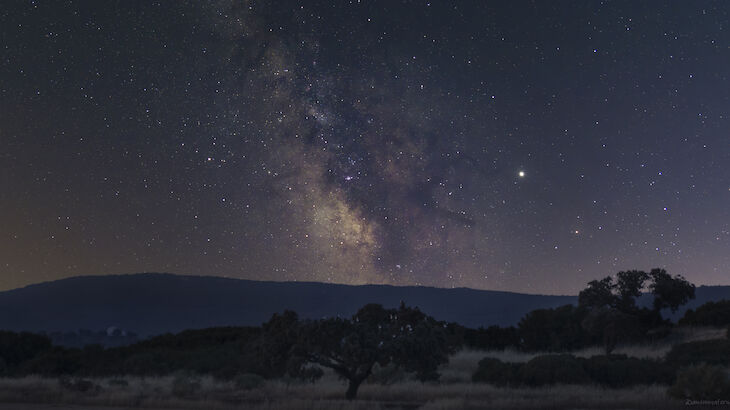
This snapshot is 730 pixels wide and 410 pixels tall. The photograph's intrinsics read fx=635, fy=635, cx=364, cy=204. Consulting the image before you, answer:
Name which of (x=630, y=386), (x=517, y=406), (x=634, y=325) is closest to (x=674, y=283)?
(x=634, y=325)

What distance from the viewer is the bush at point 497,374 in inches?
1002

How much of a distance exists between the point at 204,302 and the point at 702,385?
170 meters

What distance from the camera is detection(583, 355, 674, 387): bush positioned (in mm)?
24953

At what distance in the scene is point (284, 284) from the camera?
655 feet

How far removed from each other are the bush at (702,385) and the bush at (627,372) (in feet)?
16.6

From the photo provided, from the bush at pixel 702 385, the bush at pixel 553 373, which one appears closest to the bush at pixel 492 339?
the bush at pixel 553 373

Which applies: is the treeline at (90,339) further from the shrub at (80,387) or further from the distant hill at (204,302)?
the shrub at (80,387)

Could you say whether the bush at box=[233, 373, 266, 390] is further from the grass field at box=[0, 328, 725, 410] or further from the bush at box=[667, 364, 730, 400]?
the bush at box=[667, 364, 730, 400]

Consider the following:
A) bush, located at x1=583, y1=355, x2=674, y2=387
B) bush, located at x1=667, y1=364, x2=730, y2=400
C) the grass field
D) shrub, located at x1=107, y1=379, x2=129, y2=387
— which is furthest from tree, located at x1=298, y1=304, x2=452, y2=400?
shrub, located at x1=107, y1=379, x2=129, y2=387

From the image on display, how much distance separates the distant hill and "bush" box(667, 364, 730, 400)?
146 m

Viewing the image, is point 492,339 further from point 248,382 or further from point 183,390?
point 183,390

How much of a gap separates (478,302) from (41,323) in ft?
387

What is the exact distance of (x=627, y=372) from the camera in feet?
83.8

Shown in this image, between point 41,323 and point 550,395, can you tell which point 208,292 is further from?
point 550,395
